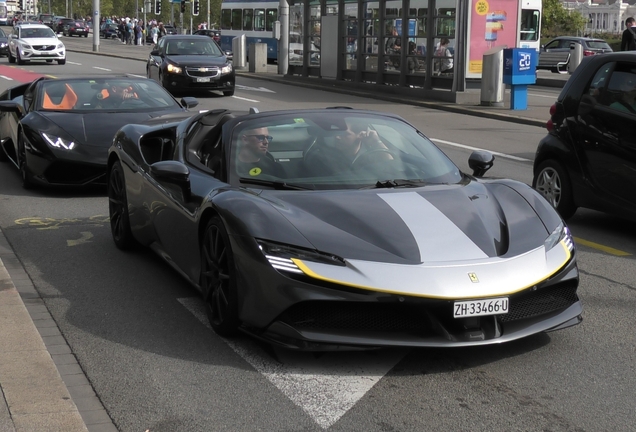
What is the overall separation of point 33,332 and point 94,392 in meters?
0.92

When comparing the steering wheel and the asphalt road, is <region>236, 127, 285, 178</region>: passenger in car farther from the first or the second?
the asphalt road

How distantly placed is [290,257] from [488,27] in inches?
826

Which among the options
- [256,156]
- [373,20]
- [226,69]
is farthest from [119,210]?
[373,20]

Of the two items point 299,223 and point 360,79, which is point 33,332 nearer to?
point 299,223

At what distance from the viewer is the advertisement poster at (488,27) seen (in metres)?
24.7

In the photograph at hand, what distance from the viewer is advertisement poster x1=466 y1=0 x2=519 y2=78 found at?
973 inches

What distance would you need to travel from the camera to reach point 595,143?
29.2 feet

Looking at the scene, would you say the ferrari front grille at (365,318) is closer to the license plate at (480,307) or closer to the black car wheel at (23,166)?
the license plate at (480,307)

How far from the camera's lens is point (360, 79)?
29.8m

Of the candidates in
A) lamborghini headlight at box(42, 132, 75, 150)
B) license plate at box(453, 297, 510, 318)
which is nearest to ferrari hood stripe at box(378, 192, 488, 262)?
license plate at box(453, 297, 510, 318)

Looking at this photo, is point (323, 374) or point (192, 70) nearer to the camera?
point (323, 374)

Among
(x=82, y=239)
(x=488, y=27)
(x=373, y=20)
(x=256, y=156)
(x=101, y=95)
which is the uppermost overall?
(x=373, y=20)

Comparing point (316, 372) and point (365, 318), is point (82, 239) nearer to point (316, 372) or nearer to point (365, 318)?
point (316, 372)

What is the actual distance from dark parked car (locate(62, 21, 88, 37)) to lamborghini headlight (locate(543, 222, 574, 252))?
9049 cm
